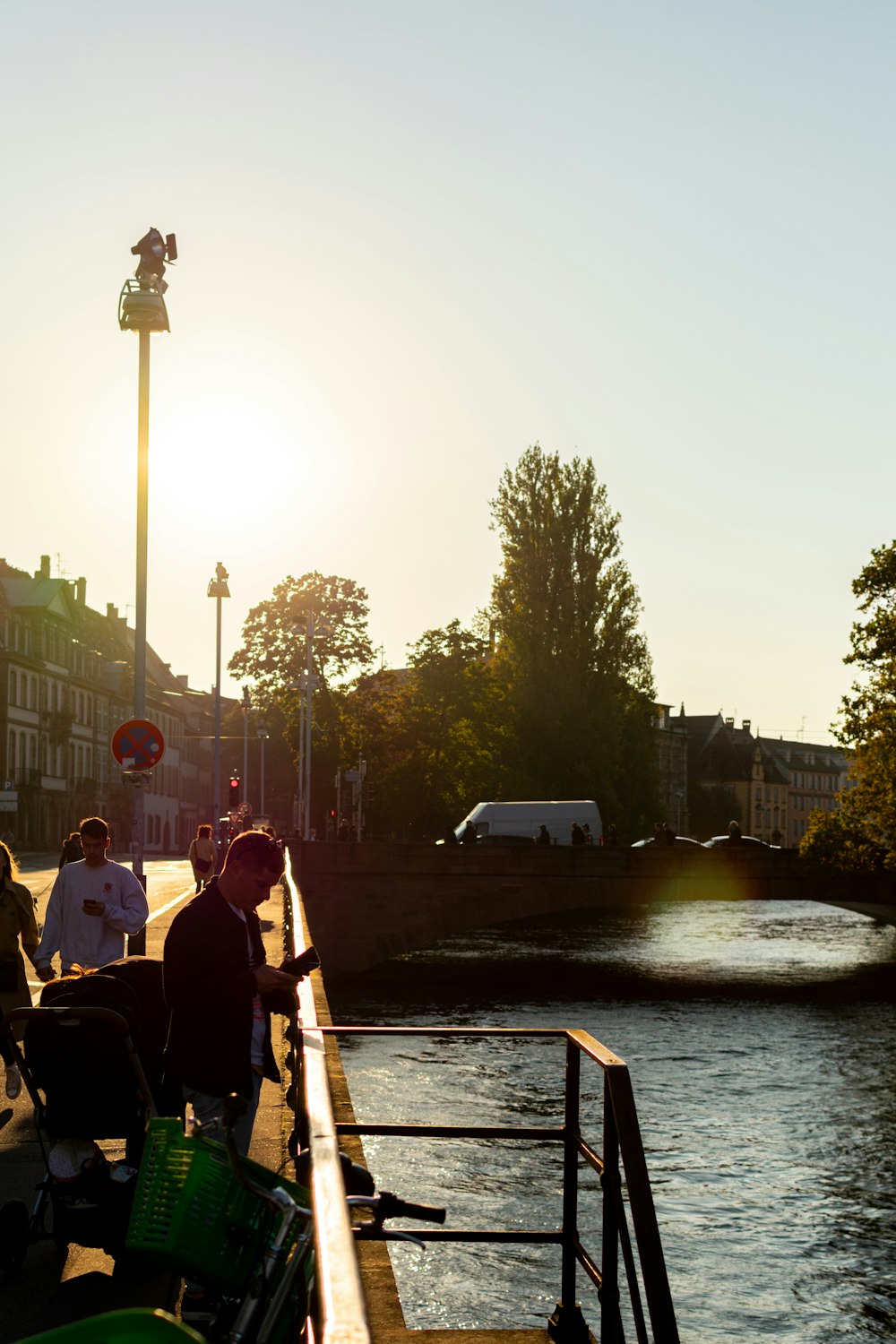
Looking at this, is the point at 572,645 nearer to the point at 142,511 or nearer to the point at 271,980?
the point at 142,511

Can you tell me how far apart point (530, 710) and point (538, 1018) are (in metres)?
19.8

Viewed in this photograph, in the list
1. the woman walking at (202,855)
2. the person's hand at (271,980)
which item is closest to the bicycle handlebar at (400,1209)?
the person's hand at (271,980)

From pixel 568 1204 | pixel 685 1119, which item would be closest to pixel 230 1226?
pixel 568 1204

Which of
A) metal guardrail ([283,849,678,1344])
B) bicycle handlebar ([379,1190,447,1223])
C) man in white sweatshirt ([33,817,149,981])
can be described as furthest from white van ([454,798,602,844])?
bicycle handlebar ([379,1190,447,1223])

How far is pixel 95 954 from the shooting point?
936 centimetres

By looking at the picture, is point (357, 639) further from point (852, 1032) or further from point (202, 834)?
point (202, 834)

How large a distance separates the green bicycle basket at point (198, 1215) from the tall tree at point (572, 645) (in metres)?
57.8

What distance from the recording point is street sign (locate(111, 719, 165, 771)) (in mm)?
18562

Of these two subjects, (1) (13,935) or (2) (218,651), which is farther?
(2) (218,651)

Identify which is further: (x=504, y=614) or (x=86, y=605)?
(x=86, y=605)

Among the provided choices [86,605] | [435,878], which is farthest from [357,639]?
[86,605]

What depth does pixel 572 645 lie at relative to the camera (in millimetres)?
63406

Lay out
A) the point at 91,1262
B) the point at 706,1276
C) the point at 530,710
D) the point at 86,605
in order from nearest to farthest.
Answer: the point at 91,1262
the point at 706,1276
the point at 530,710
the point at 86,605

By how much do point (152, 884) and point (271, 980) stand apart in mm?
37100
